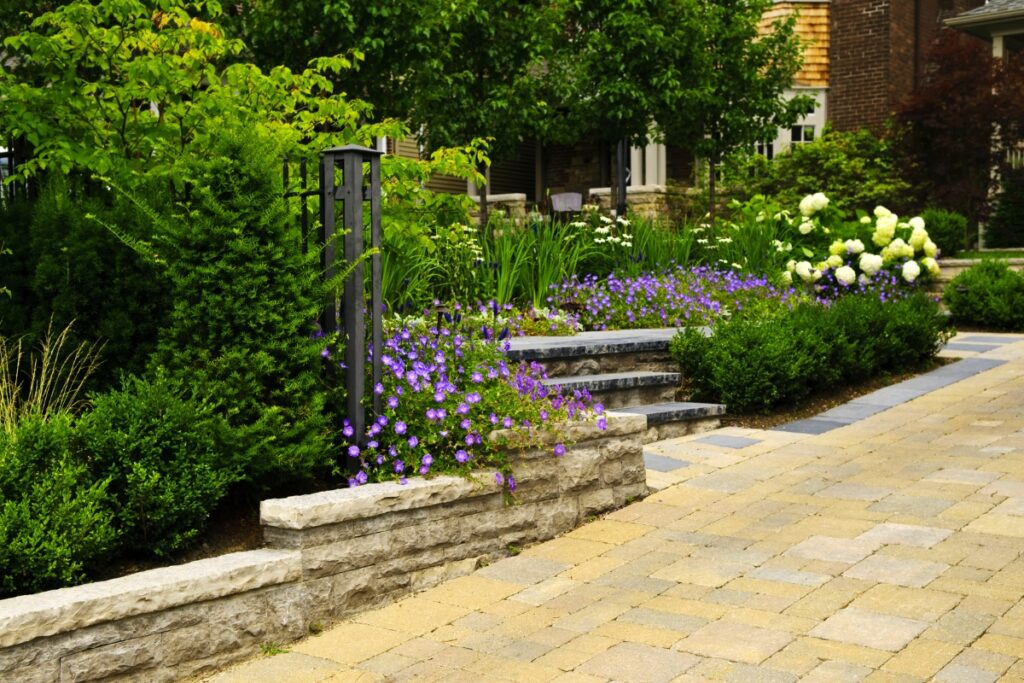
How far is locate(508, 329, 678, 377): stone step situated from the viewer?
24.7ft

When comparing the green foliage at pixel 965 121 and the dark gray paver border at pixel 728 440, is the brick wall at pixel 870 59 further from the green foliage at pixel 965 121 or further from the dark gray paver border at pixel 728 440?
the dark gray paver border at pixel 728 440

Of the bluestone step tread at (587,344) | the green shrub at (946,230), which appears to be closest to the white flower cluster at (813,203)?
the green shrub at (946,230)

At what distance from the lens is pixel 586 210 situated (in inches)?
575

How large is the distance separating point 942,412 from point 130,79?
613 centimetres

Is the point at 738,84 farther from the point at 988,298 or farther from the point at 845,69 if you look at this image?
the point at 845,69

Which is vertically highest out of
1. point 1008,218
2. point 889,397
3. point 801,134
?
point 801,134

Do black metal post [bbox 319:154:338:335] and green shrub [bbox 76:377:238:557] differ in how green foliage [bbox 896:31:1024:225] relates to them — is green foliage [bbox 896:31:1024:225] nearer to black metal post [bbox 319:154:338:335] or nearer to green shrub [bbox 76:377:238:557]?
black metal post [bbox 319:154:338:335]

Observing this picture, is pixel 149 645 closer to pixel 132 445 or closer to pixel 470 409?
pixel 132 445

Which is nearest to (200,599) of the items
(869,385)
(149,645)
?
(149,645)

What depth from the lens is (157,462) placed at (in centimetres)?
411

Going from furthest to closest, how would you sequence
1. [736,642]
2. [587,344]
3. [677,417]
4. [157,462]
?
[587,344], [677,417], [157,462], [736,642]

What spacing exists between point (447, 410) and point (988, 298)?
33.0 feet

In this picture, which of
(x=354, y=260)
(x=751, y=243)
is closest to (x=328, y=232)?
(x=354, y=260)

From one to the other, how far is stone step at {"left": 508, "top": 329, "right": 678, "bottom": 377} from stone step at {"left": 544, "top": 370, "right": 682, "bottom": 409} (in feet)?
0.30
